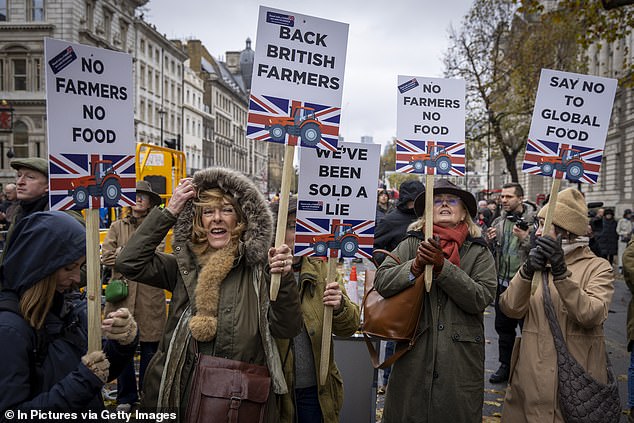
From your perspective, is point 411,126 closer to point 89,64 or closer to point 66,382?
point 89,64

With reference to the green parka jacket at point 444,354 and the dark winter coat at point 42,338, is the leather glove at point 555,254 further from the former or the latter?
the dark winter coat at point 42,338

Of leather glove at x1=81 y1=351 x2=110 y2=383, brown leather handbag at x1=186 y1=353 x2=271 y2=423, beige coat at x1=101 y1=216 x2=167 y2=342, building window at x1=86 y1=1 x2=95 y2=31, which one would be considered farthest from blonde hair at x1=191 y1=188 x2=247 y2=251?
building window at x1=86 y1=1 x2=95 y2=31

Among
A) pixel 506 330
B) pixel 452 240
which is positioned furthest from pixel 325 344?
pixel 506 330

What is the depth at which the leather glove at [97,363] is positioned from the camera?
239cm

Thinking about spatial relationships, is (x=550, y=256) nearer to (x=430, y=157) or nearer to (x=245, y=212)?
(x=430, y=157)

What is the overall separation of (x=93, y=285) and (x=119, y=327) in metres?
0.25

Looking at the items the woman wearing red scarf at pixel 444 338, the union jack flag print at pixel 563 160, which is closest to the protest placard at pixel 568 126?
the union jack flag print at pixel 563 160

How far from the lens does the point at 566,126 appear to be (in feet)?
13.3

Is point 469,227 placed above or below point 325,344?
above

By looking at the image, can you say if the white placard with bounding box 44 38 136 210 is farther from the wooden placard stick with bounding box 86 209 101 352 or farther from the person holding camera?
the person holding camera

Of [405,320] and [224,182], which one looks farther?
[405,320]

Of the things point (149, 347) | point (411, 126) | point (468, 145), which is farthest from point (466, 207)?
point (468, 145)

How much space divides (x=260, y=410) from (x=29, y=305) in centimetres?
121

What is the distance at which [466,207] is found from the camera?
3.89 metres
